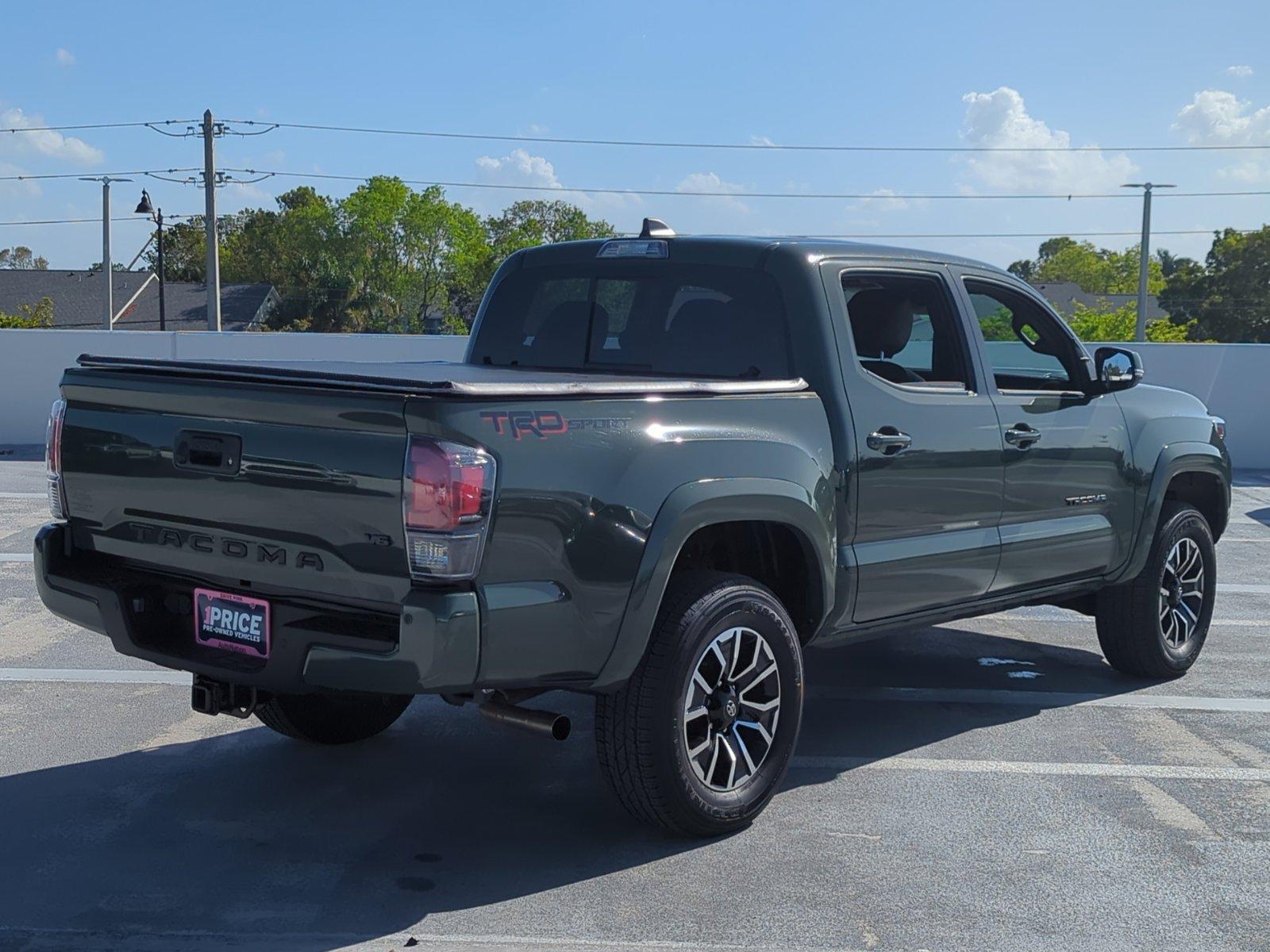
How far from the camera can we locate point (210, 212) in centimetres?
4638

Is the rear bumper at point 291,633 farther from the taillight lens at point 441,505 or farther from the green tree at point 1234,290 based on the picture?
the green tree at point 1234,290

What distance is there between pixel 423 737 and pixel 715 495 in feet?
6.71

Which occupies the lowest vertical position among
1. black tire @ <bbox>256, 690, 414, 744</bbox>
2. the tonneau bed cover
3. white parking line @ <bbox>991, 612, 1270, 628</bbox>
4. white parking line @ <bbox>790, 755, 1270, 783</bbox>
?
white parking line @ <bbox>991, 612, 1270, 628</bbox>

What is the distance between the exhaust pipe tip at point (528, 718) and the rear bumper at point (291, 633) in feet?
1.44

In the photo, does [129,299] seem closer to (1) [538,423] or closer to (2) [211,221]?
(2) [211,221]

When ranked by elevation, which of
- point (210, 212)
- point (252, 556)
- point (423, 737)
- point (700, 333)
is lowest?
point (423, 737)

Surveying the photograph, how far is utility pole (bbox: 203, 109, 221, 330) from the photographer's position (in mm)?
43625

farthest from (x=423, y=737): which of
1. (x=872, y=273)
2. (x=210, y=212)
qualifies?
(x=210, y=212)

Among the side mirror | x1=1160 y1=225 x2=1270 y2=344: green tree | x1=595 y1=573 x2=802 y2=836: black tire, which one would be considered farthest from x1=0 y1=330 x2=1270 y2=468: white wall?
x1=1160 y1=225 x2=1270 y2=344: green tree

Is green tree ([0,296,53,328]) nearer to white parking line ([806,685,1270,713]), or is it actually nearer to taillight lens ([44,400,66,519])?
white parking line ([806,685,1270,713])

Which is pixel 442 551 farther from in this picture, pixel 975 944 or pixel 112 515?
pixel 975 944

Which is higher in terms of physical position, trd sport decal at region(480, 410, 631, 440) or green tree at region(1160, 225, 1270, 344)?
green tree at region(1160, 225, 1270, 344)

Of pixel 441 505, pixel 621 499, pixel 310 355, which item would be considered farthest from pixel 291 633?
pixel 310 355

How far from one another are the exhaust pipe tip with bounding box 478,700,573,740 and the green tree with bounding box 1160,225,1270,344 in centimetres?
8154
